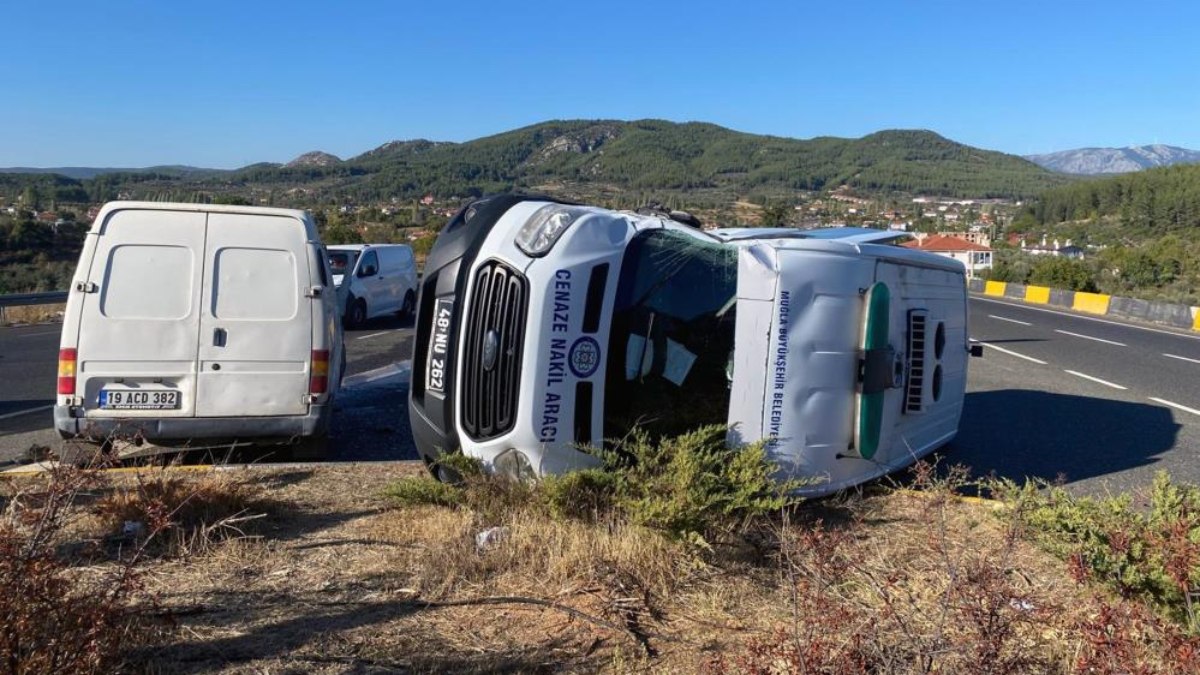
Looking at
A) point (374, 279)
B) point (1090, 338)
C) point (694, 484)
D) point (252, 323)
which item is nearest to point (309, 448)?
point (252, 323)

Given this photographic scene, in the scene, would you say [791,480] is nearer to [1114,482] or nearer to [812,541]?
[812,541]

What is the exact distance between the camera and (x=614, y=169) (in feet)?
285

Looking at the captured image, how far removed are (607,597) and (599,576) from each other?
17 cm

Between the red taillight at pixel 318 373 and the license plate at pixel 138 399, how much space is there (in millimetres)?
908

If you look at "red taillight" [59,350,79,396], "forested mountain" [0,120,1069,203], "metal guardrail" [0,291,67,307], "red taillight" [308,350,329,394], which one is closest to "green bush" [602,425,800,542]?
"red taillight" [308,350,329,394]

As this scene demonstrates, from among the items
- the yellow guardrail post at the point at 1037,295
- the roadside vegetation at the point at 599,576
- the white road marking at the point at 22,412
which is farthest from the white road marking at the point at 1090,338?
the white road marking at the point at 22,412

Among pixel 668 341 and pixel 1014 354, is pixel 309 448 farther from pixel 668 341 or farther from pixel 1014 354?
pixel 1014 354

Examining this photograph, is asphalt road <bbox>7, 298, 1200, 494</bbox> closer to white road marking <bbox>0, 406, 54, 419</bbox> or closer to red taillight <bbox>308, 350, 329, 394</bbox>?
white road marking <bbox>0, 406, 54, 419</bbox>

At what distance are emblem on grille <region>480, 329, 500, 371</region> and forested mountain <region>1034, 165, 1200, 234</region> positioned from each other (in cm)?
9228

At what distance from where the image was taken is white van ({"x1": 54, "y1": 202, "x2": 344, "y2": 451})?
258 inches

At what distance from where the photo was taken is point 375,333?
1870 cm

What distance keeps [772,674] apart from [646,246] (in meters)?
2.72

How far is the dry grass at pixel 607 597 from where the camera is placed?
116 inches

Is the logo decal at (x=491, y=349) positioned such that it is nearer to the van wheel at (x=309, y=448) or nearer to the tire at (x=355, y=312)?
the van wheel at (x=309, y=448)
